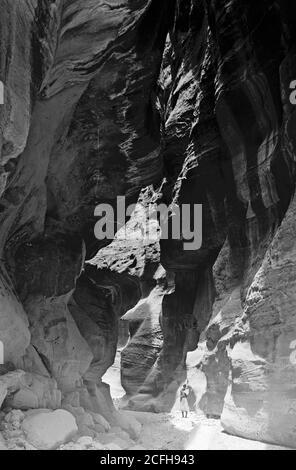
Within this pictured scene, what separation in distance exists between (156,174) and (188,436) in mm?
8021

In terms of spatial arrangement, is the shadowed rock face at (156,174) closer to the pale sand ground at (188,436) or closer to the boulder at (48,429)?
the pale sand ground at (188,436)

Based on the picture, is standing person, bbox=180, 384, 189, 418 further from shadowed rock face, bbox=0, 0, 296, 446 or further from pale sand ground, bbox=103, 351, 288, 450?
shadowed rock face, bbox=0, 0, 296, 446

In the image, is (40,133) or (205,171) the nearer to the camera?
(40,133)

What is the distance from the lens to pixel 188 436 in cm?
1084

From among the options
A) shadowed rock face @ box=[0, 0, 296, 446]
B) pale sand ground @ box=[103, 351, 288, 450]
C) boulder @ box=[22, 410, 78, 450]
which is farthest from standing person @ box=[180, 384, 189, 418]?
boulder @ box=[22, 410, 78, 450]

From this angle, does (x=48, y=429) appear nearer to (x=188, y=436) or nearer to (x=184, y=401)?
(x=188, y=436)

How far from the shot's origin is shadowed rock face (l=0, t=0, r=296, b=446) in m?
8.45

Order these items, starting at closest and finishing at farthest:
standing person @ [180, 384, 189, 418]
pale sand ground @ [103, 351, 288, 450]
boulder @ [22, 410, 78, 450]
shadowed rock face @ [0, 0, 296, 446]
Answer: boulder @ [22, 410, 78, 450] < shadowed rock face @ [0, 0, 296, 446] < pale sand ground @ [103, 351, 288, 450] < standing person @ [180, 384, 189, 418]

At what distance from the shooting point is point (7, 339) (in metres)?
7.89

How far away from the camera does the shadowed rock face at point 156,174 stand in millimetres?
8453

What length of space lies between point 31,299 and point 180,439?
4855 millimetres

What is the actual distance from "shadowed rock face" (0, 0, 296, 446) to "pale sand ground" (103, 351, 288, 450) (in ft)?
1.03
